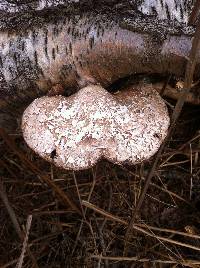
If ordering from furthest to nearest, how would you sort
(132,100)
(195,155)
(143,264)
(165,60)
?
1. (195,155)
2. (143,264)
3. (132,100)
4. (165,60)

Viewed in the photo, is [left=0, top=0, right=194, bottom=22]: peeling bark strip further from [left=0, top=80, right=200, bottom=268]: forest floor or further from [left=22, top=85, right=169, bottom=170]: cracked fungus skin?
[left=0, top=80, right=200, bottom=268]: forest floor

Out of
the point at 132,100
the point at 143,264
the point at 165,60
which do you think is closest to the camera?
the point at 165,60

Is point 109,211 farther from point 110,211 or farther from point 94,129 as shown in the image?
point 94,129

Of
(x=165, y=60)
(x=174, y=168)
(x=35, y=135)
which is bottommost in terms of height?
(x=174, y=168)

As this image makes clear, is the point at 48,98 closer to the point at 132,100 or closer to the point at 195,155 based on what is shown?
the point at 132,100

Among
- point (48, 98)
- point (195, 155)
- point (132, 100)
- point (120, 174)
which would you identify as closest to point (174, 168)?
point (195, 155)

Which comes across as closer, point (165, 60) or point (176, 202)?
point (165, 60)

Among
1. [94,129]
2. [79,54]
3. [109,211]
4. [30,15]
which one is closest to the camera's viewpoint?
[94,129]

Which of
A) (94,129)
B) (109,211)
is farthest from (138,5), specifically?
(109,211)

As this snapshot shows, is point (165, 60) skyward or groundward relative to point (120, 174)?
skyward
